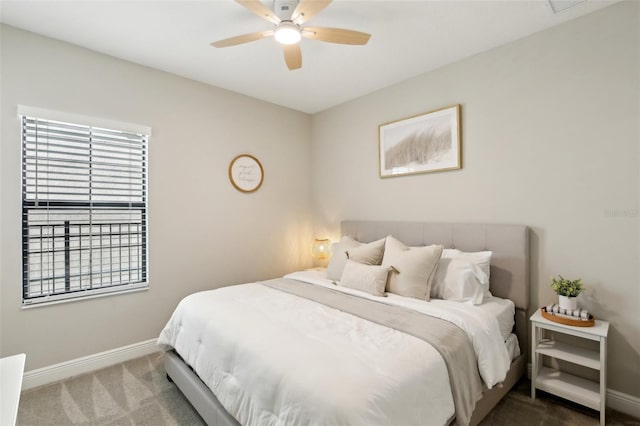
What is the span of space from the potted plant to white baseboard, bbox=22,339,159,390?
347 cm

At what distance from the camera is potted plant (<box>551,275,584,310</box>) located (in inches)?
82.6

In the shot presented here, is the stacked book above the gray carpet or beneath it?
above

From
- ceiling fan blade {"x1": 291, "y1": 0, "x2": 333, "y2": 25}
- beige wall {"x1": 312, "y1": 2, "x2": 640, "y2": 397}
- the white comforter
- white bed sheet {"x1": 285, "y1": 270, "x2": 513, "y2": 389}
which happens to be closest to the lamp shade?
beige wall {"x1": 312, "y1": 2, "x2": 640, "y2": 397}

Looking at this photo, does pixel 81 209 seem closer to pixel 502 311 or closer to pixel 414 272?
pixel 414 272

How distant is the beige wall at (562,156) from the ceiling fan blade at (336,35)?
129 centimetres

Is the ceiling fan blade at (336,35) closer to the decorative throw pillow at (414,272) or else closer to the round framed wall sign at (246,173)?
the decorative throw pillow at (414,272)

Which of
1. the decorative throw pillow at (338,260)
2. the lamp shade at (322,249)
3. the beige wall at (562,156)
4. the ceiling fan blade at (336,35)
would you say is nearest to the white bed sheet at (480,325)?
the decorative throw pillow at (338,260)

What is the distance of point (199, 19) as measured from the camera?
7.39 ft

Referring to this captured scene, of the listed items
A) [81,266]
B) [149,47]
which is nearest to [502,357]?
[81,266]

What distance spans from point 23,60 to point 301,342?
2973 millimetres

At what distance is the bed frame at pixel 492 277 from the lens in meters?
1.84

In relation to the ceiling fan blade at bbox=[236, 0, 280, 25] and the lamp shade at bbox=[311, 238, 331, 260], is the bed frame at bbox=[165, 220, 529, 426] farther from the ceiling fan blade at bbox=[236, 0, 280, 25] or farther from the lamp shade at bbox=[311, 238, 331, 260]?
the ceiling fan blade at bbox=[236, 0, 280, 25]

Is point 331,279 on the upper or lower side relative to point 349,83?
lower

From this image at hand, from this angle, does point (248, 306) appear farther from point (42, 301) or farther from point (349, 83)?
point (349, 83)
